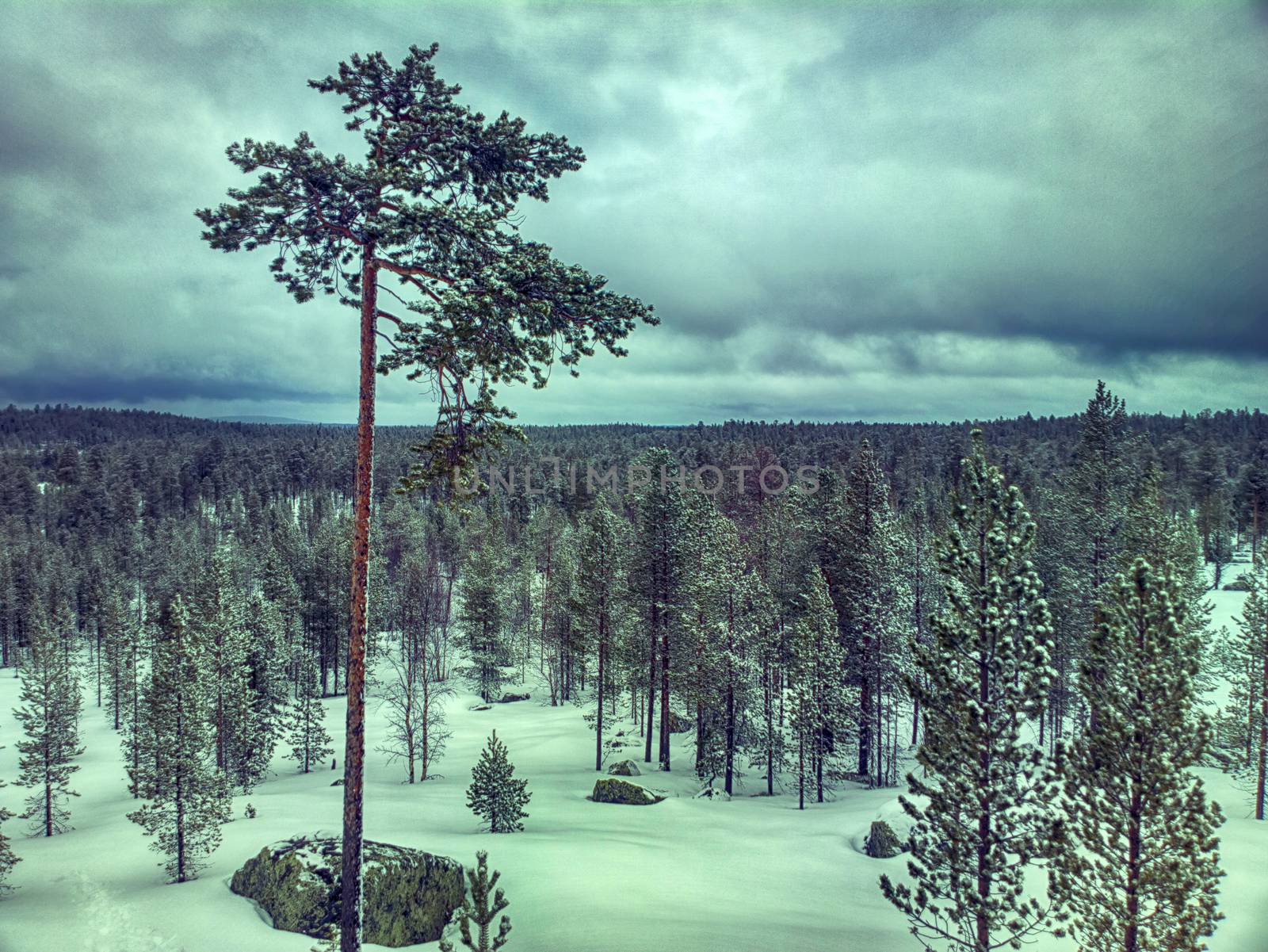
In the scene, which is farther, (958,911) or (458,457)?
(958,911)

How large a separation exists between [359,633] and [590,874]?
11125 millimetres

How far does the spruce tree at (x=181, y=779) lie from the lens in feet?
66.6

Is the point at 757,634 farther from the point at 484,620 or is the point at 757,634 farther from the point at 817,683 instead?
the point at 484,620

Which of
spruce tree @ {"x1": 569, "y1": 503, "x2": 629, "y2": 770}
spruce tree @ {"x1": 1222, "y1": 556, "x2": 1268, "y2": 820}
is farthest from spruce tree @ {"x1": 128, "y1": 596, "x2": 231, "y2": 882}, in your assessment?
spruce tree @ {"x1": 1222, "y1": 556, "x2": 1268, "y2": 820}

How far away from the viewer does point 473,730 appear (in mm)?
43906

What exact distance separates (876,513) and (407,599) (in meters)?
31.7

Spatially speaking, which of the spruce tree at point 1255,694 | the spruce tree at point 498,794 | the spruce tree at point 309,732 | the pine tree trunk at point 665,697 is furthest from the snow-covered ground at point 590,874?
the spruce tree at point 309,732

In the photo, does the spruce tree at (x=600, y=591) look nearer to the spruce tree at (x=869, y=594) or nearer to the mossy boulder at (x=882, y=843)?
the spruce tree at (x=869, y=594)

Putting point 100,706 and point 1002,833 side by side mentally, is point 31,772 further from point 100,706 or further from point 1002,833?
point 1002,833

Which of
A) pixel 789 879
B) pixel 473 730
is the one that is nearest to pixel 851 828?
pixel 789 879

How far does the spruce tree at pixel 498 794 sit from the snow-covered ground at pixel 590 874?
0.79m

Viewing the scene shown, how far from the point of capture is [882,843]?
2081 cm

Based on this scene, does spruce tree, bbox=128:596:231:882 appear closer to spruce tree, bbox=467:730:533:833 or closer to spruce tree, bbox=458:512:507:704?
spruce tree, bbox=467:730:533:833

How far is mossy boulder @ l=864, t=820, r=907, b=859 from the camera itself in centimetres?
2069
